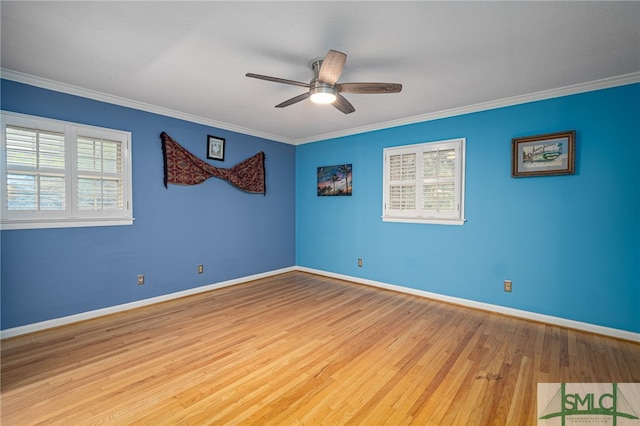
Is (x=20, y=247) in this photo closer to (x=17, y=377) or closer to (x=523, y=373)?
(x=17, y=377)

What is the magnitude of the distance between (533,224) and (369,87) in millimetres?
2475

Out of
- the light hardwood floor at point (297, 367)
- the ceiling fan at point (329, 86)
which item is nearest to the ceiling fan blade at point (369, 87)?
the ceiling fan at point (329, 86)

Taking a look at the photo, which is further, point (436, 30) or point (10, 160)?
point (10, 160)

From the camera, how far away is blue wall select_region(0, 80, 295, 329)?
2.90 meters

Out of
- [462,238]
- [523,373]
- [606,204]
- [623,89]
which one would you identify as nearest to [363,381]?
[523,373]

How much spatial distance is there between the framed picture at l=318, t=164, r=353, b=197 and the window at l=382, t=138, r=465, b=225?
700mm

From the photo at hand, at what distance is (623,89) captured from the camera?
2.82m

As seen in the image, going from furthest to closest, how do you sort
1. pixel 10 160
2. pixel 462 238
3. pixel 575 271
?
1. pixel 462 238
2. pixel 575 271
3. pixel 10 160

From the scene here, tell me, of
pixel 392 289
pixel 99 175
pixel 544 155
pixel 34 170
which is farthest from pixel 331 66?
pixel 392 289

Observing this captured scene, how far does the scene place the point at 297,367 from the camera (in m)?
2.32

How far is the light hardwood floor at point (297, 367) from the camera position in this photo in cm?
182

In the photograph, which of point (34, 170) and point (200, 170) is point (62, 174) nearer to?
point (34, 170)

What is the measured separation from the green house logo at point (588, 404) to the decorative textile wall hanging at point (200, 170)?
4.25 m

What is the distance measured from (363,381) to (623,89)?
3635 mm
